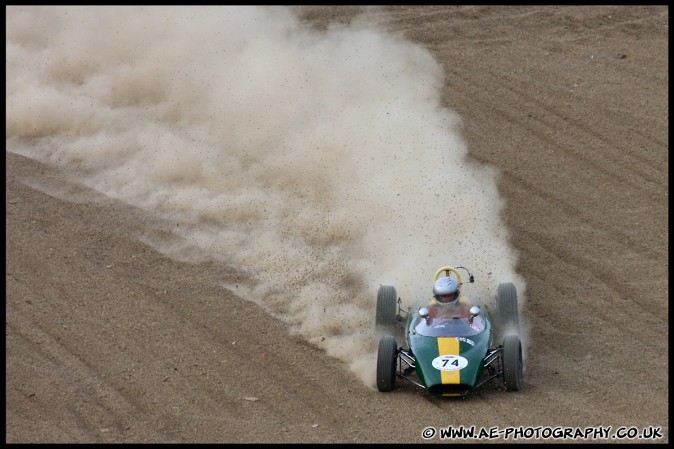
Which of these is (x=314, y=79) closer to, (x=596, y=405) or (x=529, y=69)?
(x=529, y=69)

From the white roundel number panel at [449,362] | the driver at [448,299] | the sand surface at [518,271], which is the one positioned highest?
the driver at [448,299]

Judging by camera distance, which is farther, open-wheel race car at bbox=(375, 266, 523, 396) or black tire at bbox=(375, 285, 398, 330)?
black tire at bbox=(375, 285, 398, 330)

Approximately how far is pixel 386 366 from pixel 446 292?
1640 millimetres

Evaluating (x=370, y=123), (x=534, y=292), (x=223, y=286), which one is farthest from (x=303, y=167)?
(x=534, y=292)

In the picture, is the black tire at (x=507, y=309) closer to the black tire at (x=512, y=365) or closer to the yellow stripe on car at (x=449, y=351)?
the black tire at (x=512, y=365)

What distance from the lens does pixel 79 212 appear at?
1975cm

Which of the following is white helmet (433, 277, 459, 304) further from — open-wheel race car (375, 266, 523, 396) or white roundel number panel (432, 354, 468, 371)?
white roundel number panel (432, 354, 468, 371)

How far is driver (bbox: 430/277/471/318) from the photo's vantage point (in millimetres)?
14641

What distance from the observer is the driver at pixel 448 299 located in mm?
14641

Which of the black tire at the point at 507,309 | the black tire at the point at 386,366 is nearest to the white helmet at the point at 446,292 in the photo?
the black tire at the point at 507,309

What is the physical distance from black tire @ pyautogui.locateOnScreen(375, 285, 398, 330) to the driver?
2.53 ft

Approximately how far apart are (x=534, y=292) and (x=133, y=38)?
1182 centimetres
